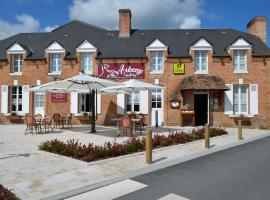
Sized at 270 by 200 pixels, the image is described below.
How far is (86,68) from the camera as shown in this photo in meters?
20.8

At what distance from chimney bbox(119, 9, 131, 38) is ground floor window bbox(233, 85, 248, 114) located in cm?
949

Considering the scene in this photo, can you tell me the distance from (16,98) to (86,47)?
21.6 ft

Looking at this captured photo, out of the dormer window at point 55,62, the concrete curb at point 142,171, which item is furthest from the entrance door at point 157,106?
the concrete curb at point 142,171

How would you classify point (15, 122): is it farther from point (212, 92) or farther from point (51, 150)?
point (212, 92)

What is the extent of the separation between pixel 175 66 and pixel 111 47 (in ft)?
17.2

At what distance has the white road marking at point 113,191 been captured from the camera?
530cm

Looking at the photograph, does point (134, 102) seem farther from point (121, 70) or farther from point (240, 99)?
point (240, 99)

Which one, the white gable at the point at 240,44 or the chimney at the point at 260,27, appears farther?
the chimney at the point at 260,27

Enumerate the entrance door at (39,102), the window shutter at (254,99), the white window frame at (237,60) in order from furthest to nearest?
the entrance door at (39,102) → the white window frame at (237,60) → the window shutter at (254,99)

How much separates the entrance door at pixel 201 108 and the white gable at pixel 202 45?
10.8ft

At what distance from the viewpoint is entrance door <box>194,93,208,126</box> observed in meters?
20.1

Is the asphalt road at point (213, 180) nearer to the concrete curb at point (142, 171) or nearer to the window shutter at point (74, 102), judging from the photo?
the concrete curb at point (142, 171)

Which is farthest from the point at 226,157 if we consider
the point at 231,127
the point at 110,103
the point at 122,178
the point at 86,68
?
the point at 86,68

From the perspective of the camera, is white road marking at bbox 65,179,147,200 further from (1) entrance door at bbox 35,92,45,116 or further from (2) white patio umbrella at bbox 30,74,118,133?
(1) entrance door at bbox 35,92,45,116
